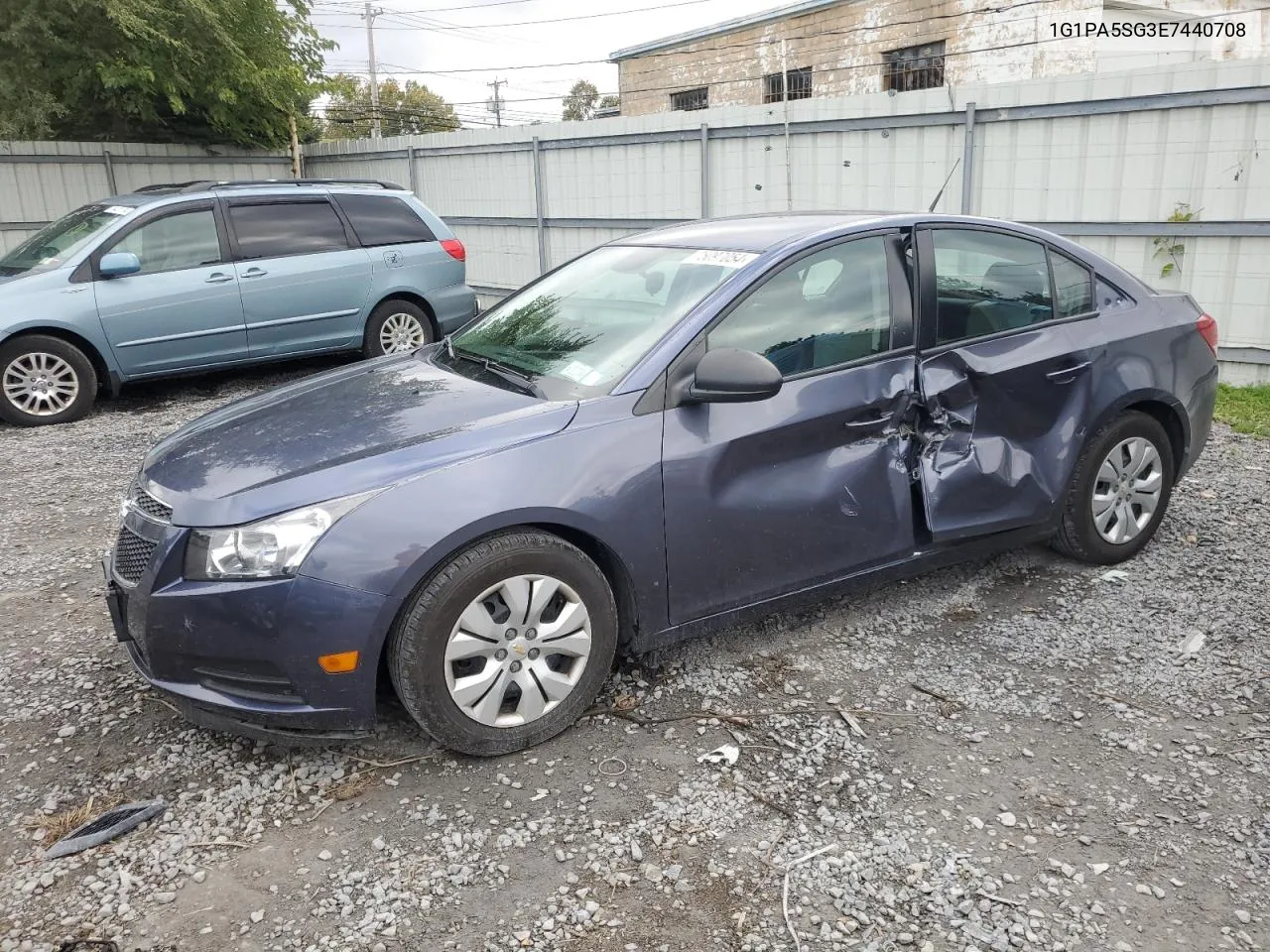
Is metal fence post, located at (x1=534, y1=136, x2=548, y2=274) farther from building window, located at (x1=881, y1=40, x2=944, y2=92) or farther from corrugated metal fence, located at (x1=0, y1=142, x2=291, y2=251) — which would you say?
building window, located at (x1=881, y1=40, x2=944, y2=92)

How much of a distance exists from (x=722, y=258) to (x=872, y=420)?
2.69 ft

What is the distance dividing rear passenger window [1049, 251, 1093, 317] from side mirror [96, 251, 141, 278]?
21.6ft

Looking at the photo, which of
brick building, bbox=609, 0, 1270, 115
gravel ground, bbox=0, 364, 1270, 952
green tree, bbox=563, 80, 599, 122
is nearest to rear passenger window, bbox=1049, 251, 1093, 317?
gravel ground, bbox=0, 364, 1270, 952

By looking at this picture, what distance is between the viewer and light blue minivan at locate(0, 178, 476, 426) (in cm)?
770

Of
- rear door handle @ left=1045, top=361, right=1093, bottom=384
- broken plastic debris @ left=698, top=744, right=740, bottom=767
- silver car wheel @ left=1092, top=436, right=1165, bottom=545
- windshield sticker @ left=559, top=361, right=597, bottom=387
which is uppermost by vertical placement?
windshield sticker @ left=559, top=361, right=597, bottom=387

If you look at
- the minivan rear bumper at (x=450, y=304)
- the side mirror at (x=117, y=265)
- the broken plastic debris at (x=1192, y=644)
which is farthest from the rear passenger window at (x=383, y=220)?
the broken plastic debris at (x=1192, y=644)

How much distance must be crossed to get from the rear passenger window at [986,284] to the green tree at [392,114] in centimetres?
2465

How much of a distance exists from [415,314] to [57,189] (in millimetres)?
8236

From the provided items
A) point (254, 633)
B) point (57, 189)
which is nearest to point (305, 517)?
point (254, 633)

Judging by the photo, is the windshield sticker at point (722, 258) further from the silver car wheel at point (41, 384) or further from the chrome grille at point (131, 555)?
the silver car wheel at point (41, 384)

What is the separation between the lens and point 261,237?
28.0ft

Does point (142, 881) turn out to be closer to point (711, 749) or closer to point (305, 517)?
point (305, 517)

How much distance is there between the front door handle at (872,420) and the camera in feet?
12.0

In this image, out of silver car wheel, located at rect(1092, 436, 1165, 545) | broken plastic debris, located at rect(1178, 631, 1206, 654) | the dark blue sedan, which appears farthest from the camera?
silver car wheel, located at rect(1092, 436, 1165, 545)
